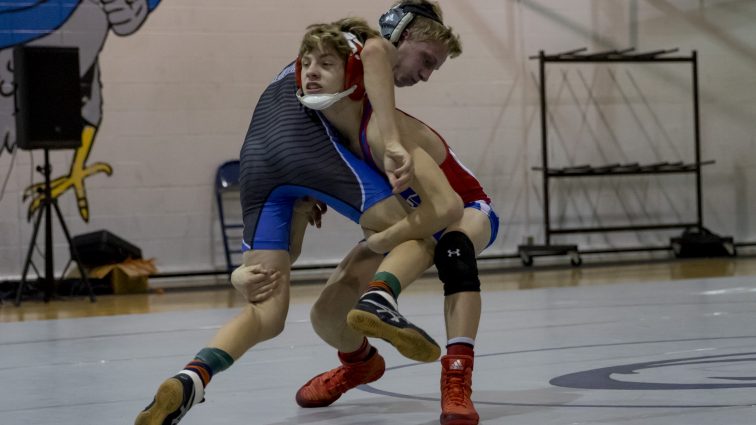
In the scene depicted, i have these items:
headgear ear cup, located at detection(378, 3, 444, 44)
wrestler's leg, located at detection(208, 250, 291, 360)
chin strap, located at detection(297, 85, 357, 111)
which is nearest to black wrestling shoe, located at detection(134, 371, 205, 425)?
wrestler's leg, located at detection(208, 250, 291, 360)

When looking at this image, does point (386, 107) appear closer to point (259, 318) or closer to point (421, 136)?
point (421, 136)

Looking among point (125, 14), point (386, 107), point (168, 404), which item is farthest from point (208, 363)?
point (125, 14)

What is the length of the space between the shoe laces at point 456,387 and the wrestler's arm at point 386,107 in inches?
15.9

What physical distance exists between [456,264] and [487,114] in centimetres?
639

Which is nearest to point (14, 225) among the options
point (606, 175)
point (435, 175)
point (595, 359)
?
point (606, 175)

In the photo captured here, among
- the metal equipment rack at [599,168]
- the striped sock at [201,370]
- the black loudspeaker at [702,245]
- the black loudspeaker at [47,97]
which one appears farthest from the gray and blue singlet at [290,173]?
the black loudspeaker at [702,245]

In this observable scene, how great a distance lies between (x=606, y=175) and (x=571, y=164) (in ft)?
1.02

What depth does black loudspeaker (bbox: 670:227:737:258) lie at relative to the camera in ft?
28.8

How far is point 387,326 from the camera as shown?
2.17m

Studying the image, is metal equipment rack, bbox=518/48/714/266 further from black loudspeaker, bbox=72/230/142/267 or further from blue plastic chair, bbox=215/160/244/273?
black loudspeaker, bbox=72/230/142/267

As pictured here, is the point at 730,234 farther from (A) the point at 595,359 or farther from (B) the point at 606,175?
(A) the point at 595,359

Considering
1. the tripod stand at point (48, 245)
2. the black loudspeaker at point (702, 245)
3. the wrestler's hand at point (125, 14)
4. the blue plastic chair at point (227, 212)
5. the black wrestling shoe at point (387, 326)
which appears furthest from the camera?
the black loudspeaker at point (702, 245)

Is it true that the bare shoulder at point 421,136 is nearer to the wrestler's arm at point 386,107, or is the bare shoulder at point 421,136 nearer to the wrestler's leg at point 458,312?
the wrestler's arm at point 386,107

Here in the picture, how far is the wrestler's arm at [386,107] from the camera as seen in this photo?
229cm
